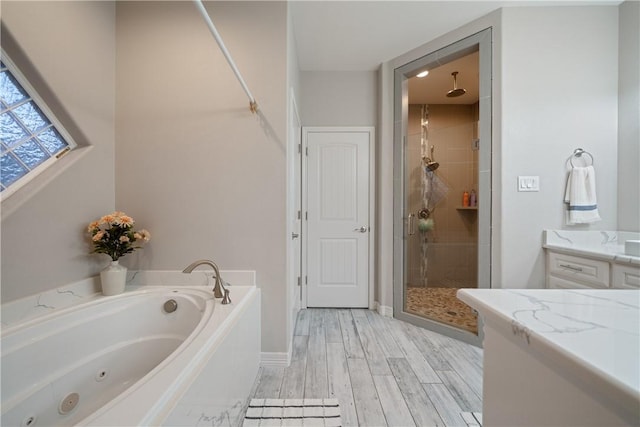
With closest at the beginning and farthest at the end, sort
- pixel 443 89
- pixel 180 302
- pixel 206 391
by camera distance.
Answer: pixel 206 391 → pixel 180 302 → pixel 443 89

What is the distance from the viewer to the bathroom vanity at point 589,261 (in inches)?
61.3

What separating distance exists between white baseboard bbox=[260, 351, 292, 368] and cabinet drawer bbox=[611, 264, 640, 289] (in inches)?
84.0

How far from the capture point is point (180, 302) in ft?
5.34

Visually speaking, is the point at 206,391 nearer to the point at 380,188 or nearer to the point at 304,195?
the point at 304,195

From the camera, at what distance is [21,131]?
138cm

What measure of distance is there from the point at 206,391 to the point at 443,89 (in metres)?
A: 3.80

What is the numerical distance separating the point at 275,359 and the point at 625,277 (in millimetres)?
2240

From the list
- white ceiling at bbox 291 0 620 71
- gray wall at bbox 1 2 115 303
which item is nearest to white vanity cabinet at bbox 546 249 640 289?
white ceiling at bbox 291 0 620 71

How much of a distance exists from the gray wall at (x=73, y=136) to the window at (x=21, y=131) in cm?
5

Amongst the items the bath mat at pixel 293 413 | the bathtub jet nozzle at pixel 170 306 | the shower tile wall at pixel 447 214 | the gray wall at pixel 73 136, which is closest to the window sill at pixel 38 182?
the gray wall at pixel 73 136

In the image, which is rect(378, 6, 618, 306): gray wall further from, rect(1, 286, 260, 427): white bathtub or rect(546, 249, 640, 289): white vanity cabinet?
rect(1, 286, 260, 427): white bathtub

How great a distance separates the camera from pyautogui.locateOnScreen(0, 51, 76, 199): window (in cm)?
131

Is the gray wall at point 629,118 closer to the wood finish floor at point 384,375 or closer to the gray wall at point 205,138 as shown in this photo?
the wood finish floor at point 384,375

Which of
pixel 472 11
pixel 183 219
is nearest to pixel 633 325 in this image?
pixel 183 219
